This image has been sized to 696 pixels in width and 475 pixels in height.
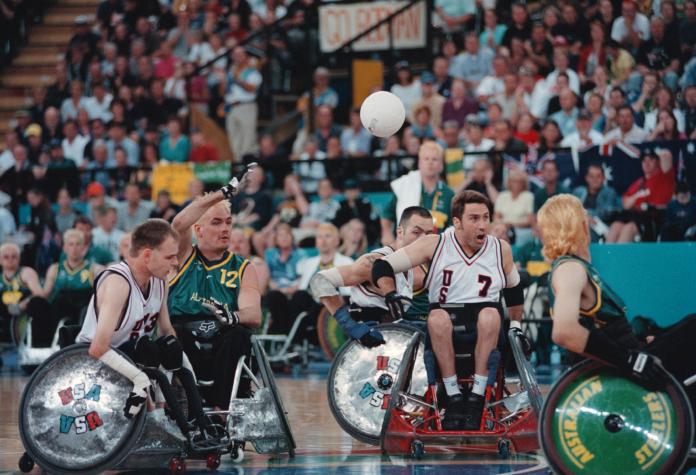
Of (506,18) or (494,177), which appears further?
(506,18)

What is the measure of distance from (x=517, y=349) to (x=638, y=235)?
6.60 metres

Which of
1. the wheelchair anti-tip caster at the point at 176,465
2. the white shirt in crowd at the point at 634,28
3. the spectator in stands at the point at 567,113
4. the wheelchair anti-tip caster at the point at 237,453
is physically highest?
the white shirt in crowd at the point at 634,28

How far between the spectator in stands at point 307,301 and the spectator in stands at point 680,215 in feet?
11.8

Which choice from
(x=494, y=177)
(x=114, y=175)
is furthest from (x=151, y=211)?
(x=494, y=177)

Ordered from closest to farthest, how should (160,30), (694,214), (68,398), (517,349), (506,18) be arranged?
(68,398), (517,349), (694,214), (506,18), (160,30)

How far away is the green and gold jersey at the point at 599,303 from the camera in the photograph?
679 centimetres

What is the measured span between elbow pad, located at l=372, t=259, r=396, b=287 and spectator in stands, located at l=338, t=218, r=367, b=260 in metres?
6.97

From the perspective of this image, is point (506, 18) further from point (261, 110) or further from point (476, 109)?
point (261, 110)

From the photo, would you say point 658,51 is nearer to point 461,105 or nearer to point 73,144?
point 461,105

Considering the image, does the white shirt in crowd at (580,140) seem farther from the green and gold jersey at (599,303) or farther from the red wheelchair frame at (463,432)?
the green and gold jersey at (599,303)

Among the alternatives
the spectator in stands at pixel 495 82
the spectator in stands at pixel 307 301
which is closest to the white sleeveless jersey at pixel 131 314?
the spectator in stands at pixel 307 301

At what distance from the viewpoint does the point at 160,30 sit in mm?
23578

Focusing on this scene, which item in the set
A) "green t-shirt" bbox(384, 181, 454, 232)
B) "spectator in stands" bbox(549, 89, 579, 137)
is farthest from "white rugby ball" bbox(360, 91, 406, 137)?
"spectator in stands" bbox(549, 89, 579, 137)

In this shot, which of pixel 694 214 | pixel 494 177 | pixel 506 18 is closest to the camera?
pixel 694 214
